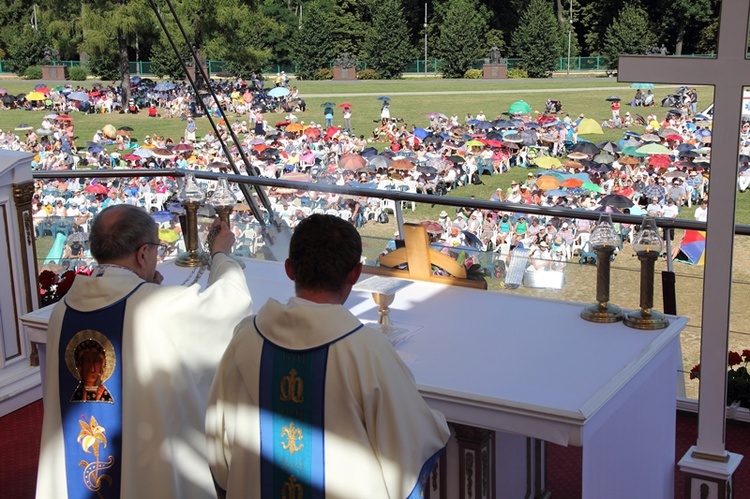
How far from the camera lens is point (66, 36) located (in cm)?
4225

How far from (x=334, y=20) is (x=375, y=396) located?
52868 mm

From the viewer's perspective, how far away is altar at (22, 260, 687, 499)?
2303 mm

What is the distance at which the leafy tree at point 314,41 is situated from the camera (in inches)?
2025

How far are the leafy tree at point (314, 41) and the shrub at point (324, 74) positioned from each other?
35 cm

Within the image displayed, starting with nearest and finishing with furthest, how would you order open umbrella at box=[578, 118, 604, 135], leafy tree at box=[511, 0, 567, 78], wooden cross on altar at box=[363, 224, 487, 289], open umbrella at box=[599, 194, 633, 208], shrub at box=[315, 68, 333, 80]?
wooden cross on altar at box=[363, 224, 487, 289]
open umbrella at box=[599, 194, 633, 208]
open umbrella at box=[578, 118, 604, 135]
leafy tree at box=[511, 0, 567, 78]
shrub at box=[315, 68, 333, 80]

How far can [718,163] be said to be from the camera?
107 inches

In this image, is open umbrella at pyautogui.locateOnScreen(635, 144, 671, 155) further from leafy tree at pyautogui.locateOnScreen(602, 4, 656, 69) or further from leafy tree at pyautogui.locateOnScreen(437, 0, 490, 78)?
leafy tree at pyautogui.locateOnScreen(437, 0, 490, 78)

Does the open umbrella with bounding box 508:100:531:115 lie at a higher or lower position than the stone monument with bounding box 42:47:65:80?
lower

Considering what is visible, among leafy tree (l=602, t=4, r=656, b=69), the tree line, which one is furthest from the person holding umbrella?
leafy tree (l=602, t=4, r=656, b=69)

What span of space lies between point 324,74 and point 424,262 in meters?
49.5

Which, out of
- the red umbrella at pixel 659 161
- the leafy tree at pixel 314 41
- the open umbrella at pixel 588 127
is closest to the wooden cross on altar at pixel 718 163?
the red umbrella at pixel 659 161

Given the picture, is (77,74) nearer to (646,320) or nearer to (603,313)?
(603,313)

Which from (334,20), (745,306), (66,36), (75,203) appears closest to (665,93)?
(334,20)

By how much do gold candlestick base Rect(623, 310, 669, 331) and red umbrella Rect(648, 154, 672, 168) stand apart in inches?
765
